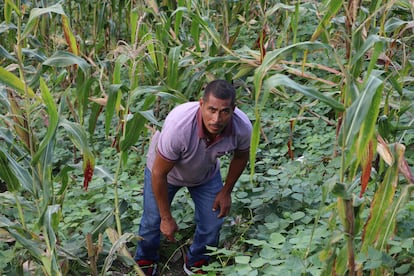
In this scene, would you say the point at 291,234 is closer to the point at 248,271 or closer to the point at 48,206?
the point at 248,271

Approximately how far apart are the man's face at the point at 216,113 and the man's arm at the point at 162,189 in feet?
0.88

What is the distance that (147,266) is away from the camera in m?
3.37

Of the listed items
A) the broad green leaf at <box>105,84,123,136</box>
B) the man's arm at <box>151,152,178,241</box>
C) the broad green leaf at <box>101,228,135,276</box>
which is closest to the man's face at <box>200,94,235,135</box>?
the man's arm at <box>151,152,178,241</box>

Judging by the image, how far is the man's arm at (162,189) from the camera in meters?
2.94

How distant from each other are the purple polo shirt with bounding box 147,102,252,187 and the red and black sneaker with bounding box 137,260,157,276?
53 cm

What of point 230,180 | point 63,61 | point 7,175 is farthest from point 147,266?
point 63,61

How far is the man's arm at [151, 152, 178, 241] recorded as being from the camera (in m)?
2.94

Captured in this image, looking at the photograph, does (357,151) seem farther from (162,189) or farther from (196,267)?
(196,267)

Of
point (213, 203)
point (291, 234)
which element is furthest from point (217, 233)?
point (291, 234)

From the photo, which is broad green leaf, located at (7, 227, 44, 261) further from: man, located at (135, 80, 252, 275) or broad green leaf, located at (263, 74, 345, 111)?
broad green leaf, located at (263, 74, 345, 111)

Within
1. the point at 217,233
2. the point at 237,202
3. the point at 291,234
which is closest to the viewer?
the point at 291,234

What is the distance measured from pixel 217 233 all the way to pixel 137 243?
475 millimetres

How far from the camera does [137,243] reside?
3482 millimetres

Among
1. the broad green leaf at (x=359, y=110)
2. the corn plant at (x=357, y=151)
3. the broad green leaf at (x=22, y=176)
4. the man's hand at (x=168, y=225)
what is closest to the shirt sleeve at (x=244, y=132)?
the man's hand at (x=168, y=225)
